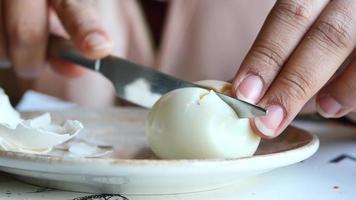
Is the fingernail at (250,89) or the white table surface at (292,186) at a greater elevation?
the fingernail at (250,89)

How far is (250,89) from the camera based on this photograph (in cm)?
50

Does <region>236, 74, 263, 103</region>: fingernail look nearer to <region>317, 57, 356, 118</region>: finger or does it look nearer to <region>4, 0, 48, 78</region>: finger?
<region>317, 57, 356, 118</region>: finger

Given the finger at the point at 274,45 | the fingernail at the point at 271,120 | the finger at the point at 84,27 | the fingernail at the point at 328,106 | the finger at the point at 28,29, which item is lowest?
the finger at the point at 28,29

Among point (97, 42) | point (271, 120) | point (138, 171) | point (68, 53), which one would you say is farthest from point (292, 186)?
point (68, 53)

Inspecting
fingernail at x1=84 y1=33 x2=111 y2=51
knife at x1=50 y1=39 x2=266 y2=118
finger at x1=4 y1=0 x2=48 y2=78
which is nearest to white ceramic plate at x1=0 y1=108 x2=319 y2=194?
knife at x1=50 y1=39 x2=266 y2=118

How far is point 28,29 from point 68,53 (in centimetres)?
9

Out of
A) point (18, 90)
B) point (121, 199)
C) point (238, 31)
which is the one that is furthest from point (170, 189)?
point (18, 90)

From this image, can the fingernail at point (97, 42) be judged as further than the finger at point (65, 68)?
No

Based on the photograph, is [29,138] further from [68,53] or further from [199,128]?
[68,53]

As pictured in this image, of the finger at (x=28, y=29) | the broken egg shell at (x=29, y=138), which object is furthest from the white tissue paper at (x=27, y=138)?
the finger at (x=28, y=29)

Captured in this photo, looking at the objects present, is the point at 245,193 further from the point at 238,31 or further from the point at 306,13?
the point at 238,31

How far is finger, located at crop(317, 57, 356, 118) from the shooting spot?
1.75 ft

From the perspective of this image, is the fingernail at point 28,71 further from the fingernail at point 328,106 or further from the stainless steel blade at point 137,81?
the fingernail at point 328,106

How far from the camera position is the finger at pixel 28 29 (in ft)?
2.80
